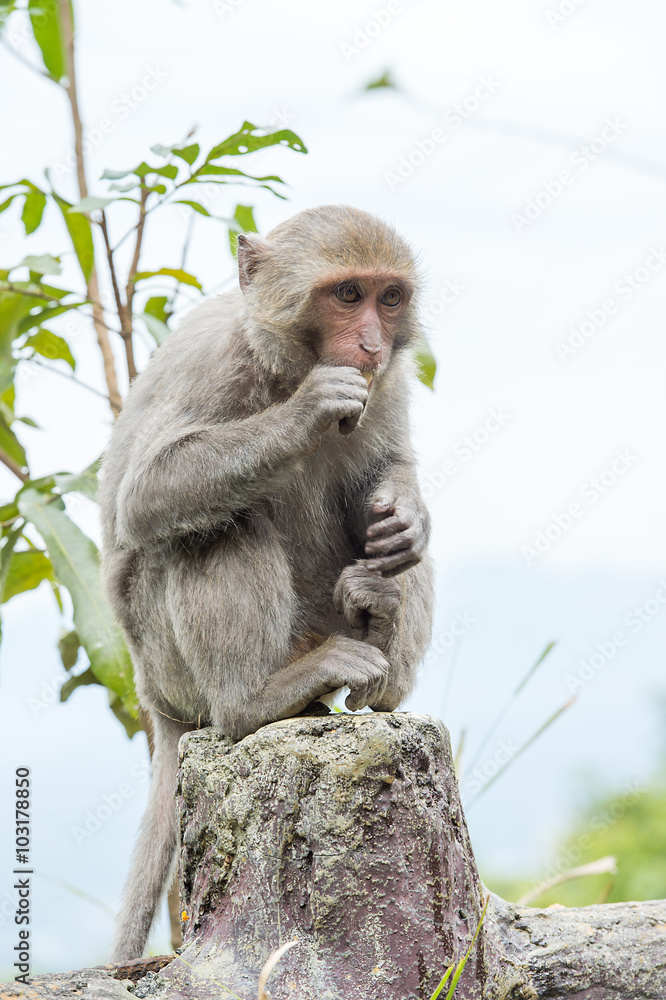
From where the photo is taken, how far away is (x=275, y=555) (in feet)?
13.4

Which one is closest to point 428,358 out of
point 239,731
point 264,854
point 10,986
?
point 239,731

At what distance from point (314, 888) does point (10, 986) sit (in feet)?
3.45

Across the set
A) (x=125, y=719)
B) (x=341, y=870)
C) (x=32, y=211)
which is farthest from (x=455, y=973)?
(x=32, y=211)

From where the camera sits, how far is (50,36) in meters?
6.77

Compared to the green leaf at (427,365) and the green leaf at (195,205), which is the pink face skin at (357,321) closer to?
the green leaf at (427,365)

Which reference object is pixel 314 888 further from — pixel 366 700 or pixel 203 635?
pixel 203 635

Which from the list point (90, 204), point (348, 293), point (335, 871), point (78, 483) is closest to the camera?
point (335, 871)

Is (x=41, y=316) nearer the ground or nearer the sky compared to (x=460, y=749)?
nearer the sky

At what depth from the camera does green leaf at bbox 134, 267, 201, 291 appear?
6.54m

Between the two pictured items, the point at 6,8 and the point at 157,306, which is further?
the point at 157,306

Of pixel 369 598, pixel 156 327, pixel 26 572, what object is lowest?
pixel 369 598

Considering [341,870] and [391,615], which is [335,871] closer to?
[341,870]

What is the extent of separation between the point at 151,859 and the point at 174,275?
12.3ft

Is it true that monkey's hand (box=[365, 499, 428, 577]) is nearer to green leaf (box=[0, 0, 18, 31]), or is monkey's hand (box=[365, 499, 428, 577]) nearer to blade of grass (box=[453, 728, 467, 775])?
blade of grass (box=[453, 728, 467, 775])
